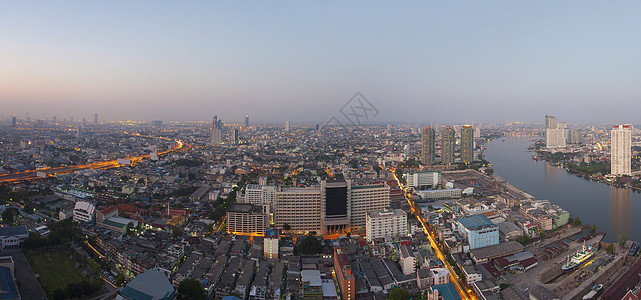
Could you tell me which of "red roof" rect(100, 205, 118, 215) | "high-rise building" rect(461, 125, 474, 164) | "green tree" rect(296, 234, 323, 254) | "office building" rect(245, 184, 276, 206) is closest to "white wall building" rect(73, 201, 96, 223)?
"red roof" rect(100, 205, 118, 215)

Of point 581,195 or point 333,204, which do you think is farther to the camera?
point 581,195

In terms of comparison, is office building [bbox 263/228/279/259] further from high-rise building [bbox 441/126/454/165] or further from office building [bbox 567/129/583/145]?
office building [bbox 567/129/583/145]

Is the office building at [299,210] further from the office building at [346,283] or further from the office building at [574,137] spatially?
the office building at [574,137]

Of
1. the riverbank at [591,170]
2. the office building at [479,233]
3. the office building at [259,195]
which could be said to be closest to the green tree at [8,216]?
the office building at [259,195]

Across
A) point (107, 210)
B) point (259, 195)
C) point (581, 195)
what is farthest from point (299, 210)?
point (581, 195)

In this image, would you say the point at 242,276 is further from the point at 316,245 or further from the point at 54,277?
the point at 54,277

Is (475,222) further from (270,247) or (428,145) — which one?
(428,145)
